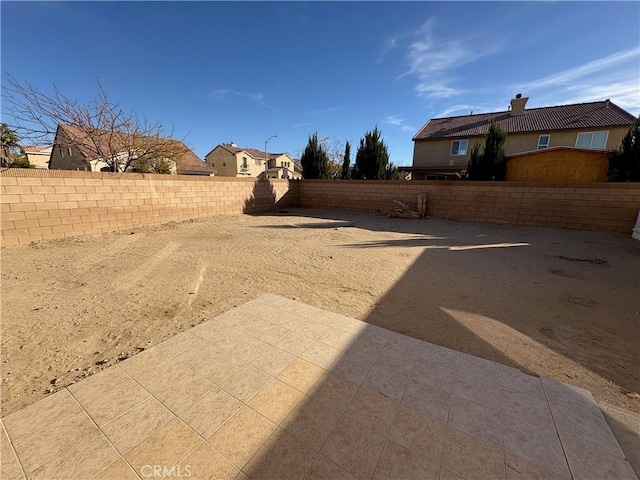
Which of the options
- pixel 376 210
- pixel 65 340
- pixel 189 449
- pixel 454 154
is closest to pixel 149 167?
pixel 376 210

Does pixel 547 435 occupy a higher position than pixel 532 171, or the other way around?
pixel 532 171

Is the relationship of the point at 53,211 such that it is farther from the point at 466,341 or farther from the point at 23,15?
the point at 466,341

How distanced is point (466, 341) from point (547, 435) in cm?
108

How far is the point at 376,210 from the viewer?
1238cm

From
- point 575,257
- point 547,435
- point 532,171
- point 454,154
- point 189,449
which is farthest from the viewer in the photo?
point 454,154

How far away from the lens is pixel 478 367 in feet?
7.29

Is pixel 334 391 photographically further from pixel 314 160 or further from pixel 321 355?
pixel 314 160

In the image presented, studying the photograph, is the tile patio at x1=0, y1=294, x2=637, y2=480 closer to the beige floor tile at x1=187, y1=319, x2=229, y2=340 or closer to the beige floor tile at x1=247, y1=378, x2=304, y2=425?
the beige floor tile at x1=247, y1=378, x2=304, y2=425

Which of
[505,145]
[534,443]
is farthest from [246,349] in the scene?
[505,145]

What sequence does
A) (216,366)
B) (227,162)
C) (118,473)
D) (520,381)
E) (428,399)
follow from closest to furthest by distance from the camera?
(118,473), (428,399), (520,381), (216,366), (227,162)

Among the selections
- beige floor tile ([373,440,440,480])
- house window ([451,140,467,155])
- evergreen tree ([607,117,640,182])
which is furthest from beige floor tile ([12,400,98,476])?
house window ([451,140,467,155])

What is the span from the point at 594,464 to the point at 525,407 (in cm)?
40

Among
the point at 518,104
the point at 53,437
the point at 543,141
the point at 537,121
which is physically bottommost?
the point at 53,437

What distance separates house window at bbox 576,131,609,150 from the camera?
50.6 ft
